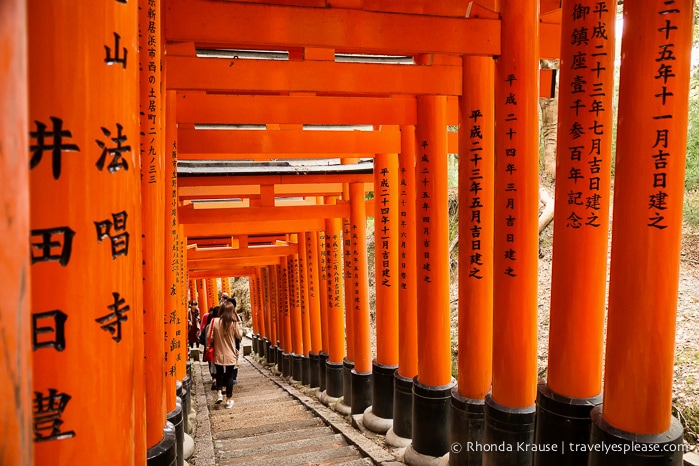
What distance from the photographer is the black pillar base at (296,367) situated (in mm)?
13877

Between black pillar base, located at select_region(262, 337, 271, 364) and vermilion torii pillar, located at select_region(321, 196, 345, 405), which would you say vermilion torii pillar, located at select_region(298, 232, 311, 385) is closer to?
vermilion torii pillar, located at select_region(321, 196, 345, 405)

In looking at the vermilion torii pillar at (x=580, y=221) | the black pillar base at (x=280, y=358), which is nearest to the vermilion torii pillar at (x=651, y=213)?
the vermilion torii pillar at (x=580, y=221)

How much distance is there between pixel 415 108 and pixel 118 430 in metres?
4.47

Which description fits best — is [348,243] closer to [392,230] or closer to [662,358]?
[392,230]

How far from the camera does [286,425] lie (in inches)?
315

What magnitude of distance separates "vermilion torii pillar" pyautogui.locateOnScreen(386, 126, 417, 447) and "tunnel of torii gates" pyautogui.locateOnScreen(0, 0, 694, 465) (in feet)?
0.09

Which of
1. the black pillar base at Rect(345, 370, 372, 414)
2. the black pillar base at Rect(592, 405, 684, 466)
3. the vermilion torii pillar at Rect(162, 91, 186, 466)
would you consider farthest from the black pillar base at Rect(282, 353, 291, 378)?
the black pillar base at Rect(592, 405, 684, 466)

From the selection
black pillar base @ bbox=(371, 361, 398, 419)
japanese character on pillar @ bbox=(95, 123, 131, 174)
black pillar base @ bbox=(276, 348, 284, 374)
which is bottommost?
black pillar base @ bbox=(276, 348, 284, 374)

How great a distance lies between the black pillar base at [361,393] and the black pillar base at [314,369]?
4.10 m

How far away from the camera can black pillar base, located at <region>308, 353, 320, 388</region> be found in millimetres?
12203

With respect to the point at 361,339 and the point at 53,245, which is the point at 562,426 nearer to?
the point at 53,245

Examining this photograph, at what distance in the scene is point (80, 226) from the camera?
4.24 feet

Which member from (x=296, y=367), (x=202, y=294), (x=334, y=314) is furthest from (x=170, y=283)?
(x=202, y=294)

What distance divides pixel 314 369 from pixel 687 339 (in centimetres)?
824
